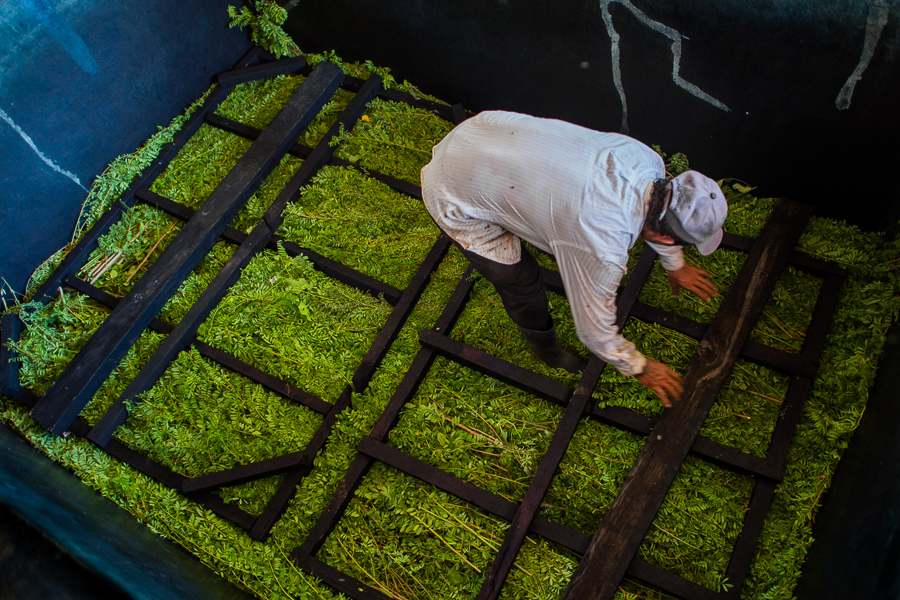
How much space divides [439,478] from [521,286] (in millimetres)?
1122

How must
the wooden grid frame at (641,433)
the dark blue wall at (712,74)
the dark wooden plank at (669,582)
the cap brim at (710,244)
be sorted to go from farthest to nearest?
1. the dark blue wall at (712,74)
2. the wooden grid frame at (641,433)
3. the dark wooden plank at (669,582)
4. the cap brim at (710,244)

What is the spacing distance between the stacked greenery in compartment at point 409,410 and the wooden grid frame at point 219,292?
0.24ft

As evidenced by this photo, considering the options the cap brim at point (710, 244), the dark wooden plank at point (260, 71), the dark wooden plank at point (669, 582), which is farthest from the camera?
the dark wooden plank at point (260, 71)

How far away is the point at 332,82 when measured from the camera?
479 cm

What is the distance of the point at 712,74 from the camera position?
11.6 feet

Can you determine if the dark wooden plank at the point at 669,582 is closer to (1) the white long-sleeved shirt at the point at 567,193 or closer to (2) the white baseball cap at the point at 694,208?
(1) the white long-sleeved shirt at the point at 567,193

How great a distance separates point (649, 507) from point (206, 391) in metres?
2.68

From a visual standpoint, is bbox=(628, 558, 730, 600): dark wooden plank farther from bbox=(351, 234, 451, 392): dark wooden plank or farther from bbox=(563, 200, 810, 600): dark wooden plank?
bbox=(351, 234, 451, 392): dark wooden plank

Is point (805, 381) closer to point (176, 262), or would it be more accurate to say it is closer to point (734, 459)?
point (734, 459)

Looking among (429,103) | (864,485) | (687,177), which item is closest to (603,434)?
(864,485)

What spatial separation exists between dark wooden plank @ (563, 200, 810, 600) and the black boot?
540mm

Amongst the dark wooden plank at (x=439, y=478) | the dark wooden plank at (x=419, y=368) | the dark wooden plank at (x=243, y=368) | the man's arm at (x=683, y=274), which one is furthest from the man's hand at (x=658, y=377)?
the dark wooden plank at (x=243, y=368)

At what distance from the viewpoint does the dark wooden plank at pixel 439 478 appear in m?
3.12

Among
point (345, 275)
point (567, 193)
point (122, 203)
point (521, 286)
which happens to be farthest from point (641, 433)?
point (122, 203)
